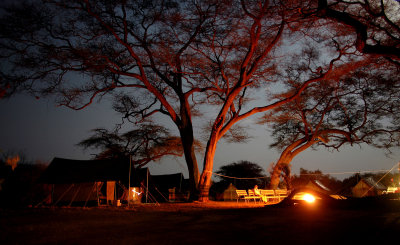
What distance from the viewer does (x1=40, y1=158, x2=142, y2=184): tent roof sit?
14000 millimetres

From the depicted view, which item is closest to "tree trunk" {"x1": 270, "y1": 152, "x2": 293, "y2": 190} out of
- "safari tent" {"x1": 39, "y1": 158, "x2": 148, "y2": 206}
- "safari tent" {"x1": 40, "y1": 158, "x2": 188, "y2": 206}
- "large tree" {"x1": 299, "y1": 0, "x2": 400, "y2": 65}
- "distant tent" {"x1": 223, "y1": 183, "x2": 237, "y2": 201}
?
"safari tent" {"x1": 40, "y1": 158, "x2": 188, "y2": 206}

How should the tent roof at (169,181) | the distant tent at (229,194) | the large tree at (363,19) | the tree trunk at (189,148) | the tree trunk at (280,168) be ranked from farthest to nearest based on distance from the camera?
the tent roof at (169,181), the distant tent at (229,194), the tree trunk at (280,168), the tree trunk at (189,148), the large tree at (363,19)

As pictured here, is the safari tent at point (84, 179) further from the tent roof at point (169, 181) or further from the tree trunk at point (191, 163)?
the tent roof at point (169, 181)

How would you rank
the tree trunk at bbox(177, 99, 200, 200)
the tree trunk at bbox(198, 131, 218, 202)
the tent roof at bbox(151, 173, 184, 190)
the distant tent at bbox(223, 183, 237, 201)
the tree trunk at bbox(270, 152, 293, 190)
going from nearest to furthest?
the tree trunk at bbox(198, 131, 218, 202) < the tree trunk at bbox(177, 99, 200, 200) < the tree trunk at bbox(270, 152, 293, 190) < the distant tent at bbox(223, 183, 237, 201) < the tent roof at bbox(151, 173, 184, 190)

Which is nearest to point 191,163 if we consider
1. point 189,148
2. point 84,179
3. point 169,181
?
point 189,148

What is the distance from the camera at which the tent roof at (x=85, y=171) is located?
14000 mm

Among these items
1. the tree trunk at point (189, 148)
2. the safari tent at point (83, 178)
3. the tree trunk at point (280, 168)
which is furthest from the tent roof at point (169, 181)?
the tree trunk at point (189, 148)

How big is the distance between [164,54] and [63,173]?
7.29 metres

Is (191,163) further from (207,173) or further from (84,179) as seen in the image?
(84,179)

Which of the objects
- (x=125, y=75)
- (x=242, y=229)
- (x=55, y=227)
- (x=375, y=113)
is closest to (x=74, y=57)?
(x=125, y=75)

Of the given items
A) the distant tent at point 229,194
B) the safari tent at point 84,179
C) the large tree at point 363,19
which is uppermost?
the large tree at point 363,19

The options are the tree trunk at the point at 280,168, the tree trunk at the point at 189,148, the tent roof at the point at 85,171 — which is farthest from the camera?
the tree trunk at the point at 280,168

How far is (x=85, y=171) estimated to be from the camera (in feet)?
47.6

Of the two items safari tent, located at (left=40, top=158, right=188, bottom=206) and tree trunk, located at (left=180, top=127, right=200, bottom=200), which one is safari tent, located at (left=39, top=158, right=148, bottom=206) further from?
tree trunk, located at (left=180, top=127, right=200, bottom=200)
